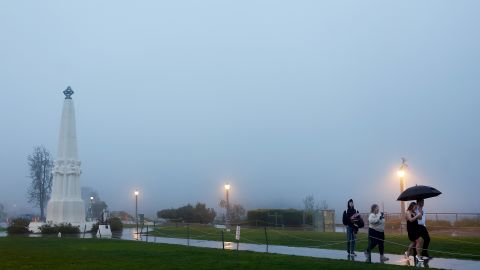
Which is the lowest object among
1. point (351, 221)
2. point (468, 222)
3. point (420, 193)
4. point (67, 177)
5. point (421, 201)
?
point (468, 222)

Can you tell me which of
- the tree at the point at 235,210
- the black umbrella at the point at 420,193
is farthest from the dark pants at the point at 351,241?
the tree at the point at 235,210

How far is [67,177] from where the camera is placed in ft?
144

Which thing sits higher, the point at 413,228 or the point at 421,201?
the point at 421,201

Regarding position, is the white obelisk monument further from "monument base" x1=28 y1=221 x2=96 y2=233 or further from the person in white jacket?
the person in white jacket

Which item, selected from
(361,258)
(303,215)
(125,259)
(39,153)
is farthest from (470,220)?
(39,153)

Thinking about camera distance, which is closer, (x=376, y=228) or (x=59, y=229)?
→ (x=376, y=228)

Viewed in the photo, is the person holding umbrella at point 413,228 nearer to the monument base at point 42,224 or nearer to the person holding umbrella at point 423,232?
the person holding umbrella at point 423,232

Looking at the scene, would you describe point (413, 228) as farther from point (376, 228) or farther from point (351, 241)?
point (351, 241)

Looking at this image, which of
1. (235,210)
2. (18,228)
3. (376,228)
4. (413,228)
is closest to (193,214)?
(235,210)

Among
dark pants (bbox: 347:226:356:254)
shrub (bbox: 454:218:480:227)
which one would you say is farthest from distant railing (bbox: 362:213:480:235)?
dark pants (bbox: 347:226:356:254)

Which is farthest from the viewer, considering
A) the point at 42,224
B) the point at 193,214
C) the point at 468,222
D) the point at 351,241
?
the point at 193,214

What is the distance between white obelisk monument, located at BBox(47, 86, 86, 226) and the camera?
4338 cm

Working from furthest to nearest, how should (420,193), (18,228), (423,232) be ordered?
(18,228)
(420,193)
(423,232)

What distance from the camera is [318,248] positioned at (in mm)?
20922
